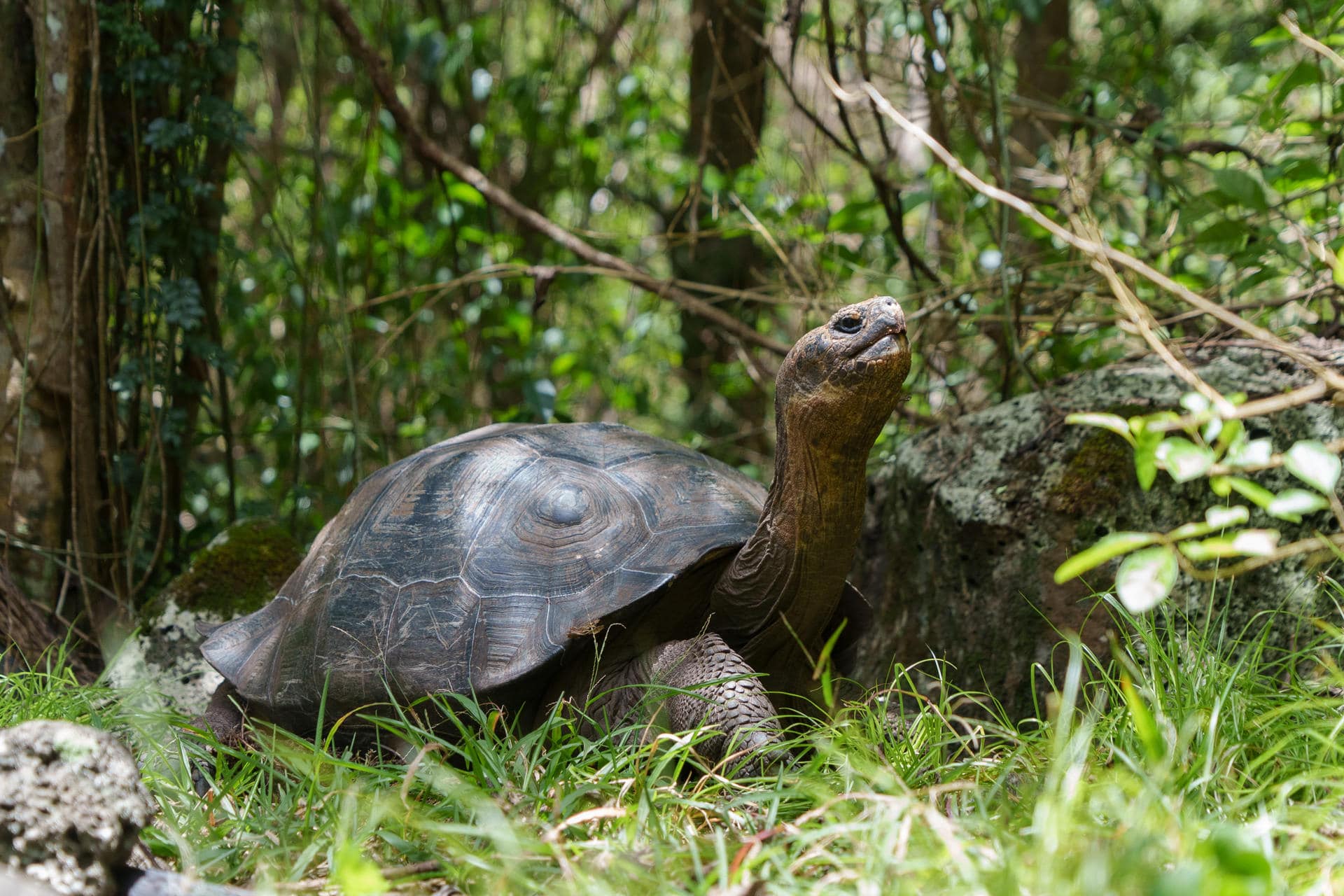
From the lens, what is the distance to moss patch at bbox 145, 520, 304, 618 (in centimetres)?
339

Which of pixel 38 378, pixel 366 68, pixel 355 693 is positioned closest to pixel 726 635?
pixel 355 693

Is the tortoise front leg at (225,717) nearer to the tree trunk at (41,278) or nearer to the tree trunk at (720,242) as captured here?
the tree trunk at (41,278)

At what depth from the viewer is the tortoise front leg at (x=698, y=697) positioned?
216 centimetres

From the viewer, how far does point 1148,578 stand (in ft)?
4.29

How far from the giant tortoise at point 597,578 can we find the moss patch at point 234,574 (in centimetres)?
56

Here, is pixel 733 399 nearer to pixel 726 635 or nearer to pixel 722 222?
pixel 722 222

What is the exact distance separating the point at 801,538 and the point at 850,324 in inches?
19.4

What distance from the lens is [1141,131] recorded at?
3.80 metres

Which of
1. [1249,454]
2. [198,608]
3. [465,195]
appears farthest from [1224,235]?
[198,608]

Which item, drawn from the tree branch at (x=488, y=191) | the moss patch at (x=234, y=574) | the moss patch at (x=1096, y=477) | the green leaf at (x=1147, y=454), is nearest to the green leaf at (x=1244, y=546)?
the green leaf at (x=1147, y=454)

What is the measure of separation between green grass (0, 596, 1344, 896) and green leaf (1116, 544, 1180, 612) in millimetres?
185

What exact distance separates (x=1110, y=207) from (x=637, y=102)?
7.49 feet

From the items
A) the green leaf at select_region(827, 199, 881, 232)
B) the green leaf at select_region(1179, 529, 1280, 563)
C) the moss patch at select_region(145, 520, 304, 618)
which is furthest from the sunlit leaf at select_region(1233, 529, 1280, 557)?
the moss patch at select_region(145, 520, 304, 618)

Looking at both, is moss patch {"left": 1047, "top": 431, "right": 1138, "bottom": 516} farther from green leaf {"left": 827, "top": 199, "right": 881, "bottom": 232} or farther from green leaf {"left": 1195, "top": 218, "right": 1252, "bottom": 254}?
green leaf {"left": 827, "top": 199, "right": 881, "bottom": 232}
